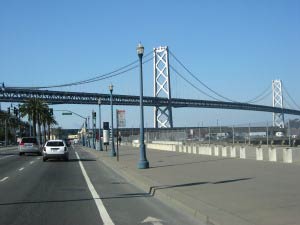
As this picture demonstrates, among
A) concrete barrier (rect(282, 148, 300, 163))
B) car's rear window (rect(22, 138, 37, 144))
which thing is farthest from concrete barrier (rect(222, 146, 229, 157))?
car's rear window (rect(22, 138, 37, 144))

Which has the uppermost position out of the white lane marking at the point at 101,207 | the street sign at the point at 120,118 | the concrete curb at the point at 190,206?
the street sign at the point at 120,118

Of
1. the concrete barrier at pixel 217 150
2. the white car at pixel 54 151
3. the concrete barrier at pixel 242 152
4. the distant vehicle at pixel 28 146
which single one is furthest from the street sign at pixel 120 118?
the distant vehicle at pixel 28 146

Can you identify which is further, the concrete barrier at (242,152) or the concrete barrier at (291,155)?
the concrete barrier at (242,152)

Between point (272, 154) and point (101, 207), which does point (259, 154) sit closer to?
point (272, 154)

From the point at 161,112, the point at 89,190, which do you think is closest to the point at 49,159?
the point at 89,190

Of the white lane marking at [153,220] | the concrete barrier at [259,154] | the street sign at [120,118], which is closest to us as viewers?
the white lane marking at [153,220]

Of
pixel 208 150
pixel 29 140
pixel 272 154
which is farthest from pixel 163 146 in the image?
pixel 272 154

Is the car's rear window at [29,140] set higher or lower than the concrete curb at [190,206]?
higher

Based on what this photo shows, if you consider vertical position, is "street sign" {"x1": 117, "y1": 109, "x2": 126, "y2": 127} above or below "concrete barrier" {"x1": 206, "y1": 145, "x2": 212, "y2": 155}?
above

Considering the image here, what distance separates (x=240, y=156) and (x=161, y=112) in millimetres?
74380

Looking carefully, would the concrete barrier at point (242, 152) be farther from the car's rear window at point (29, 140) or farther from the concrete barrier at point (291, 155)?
the car's rear window at point (29, 140)

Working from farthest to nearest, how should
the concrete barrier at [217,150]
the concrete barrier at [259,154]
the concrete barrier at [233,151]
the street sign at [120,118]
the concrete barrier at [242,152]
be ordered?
the concrete barrier at [217,150] < the street sign at [120,118] < the concrete barrier at [233,151] < the concrete barrier at [242,152] < the concrete barrier at [259,154]

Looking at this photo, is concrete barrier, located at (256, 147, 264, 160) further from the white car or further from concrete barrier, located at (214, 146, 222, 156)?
the white car

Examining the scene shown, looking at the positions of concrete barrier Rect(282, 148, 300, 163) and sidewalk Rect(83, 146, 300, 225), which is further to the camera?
concrete barrier Rect(282, 148, 300, 163)
